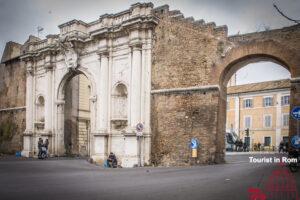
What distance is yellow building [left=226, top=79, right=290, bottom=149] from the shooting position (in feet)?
132

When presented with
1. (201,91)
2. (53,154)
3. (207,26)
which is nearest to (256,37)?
(207,26)

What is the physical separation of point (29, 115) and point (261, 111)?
95.9 feet

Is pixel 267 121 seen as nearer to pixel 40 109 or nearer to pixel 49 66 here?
pixel 40 109

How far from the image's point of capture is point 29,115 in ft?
83.6

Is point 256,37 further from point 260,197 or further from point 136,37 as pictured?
point 260,197

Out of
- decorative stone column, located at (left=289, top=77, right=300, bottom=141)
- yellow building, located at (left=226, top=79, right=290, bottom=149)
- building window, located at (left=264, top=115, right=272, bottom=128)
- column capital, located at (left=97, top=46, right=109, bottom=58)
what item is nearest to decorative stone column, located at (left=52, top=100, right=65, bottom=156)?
column capital, located at (left=97, top=46, right=109, bottom=58)

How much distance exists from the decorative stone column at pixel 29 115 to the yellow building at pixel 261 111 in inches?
1037

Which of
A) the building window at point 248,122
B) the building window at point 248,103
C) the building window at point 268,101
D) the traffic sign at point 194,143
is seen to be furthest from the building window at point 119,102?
the building window at point 248,122

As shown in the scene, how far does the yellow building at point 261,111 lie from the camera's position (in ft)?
132

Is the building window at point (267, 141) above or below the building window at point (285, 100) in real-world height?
below

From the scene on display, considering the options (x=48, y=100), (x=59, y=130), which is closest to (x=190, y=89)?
(x=59, y=130)

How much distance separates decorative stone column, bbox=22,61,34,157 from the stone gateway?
5.22m

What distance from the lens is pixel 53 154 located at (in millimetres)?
23469

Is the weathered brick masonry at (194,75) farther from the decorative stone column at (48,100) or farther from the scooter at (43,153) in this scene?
the decorative stone column at (48,100)
